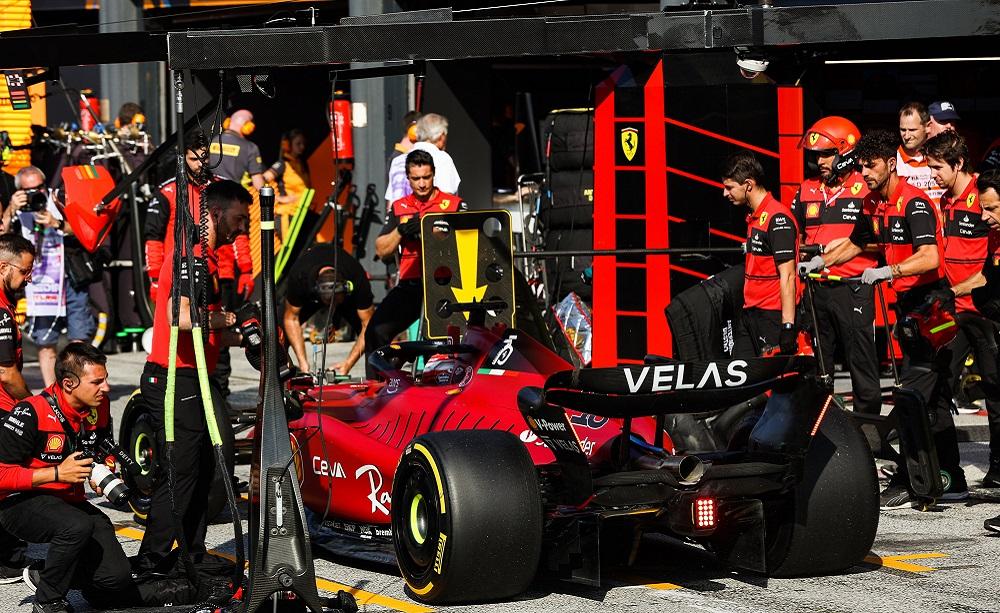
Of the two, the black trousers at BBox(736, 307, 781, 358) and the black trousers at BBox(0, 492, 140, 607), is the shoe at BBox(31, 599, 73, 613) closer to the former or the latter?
the black trousers at BBox(0, 492, 140, 607)

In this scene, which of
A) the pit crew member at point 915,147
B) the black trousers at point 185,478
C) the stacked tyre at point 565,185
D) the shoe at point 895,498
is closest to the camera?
the black trousers at point 185,478

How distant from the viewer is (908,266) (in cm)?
931

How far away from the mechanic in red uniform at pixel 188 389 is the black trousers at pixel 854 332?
13.6 feet

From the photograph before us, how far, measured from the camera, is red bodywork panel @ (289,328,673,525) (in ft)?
24.2

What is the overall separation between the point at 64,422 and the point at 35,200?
7562 mm

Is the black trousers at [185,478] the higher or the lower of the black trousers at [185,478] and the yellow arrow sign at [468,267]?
the lower

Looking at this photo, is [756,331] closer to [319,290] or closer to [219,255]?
[219,255]

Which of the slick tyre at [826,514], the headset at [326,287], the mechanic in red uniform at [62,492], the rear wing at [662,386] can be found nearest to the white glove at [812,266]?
the slick tyre at [826,514]

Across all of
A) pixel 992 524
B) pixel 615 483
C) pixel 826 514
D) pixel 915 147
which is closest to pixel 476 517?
pixel 615 483

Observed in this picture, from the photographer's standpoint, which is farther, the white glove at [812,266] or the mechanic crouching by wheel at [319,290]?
the mechanic crouching by wheel at [319,290]

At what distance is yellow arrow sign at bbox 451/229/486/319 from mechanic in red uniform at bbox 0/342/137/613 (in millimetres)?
3607

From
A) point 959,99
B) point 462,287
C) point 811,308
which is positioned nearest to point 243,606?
point 462,287

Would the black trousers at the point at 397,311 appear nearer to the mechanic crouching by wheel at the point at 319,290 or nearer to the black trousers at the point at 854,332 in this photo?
the mechanic crouching by wheel at the point at 319,290

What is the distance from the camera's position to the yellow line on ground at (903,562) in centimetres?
723
